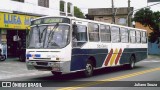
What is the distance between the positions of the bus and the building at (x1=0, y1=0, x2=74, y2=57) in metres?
8.68

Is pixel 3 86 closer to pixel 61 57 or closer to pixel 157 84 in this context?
pixel 61 57

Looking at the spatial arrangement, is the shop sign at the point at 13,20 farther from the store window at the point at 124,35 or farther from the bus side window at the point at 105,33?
the bus side window at the point at 105,33

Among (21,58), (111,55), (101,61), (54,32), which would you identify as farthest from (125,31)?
(21,58)

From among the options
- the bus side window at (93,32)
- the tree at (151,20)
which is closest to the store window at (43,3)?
the bus side window at (93,32)

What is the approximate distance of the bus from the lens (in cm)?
1439

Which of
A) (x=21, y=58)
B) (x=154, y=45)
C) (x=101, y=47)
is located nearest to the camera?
(x=101, y=47)

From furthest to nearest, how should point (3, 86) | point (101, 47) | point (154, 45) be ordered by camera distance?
point (154, 45), point (101, 47), point (3, 86)

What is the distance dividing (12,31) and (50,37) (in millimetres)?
15467

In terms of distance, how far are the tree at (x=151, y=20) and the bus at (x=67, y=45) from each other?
1181 inches

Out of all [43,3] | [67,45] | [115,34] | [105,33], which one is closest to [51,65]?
[67,45]

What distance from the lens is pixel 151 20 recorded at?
4788 centimetres

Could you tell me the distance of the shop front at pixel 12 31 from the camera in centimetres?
2609

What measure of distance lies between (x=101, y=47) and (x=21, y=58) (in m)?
10.8

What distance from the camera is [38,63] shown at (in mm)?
14719
